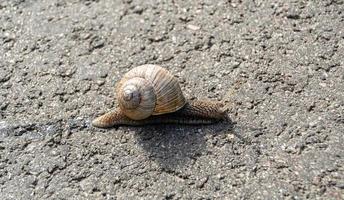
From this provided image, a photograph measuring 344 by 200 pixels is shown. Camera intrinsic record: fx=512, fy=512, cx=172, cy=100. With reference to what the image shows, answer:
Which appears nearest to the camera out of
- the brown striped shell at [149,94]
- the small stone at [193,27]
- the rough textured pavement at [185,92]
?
the rough textured pavement at [185,92]

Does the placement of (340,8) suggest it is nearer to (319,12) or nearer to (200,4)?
(319,12)

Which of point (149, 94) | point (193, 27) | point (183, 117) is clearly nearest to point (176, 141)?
point (183, 117)

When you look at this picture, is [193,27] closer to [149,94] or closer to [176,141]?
[149,94]

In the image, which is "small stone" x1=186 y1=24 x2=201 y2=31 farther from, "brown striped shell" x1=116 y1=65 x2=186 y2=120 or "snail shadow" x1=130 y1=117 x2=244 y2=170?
"snail shadow" x1=130 y1=117 x2=244 y2=170

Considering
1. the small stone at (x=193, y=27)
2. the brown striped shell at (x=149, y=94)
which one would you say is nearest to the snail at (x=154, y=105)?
the brown striped shell at (x=149, y=94)

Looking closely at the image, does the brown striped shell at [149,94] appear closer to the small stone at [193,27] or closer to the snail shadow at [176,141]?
the snail shadow at [176,141]

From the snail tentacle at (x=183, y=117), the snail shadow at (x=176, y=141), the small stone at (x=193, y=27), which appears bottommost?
the snail shadow at (x=176, y=141)
